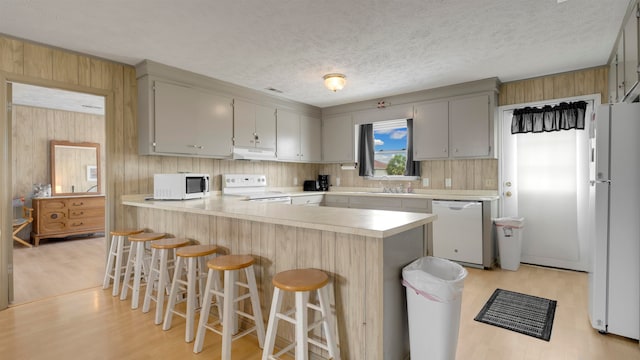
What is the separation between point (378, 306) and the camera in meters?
1.71

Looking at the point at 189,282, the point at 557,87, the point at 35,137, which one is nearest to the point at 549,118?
the point at 557,87

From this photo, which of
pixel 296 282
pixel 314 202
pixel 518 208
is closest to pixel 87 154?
pixel 314 202

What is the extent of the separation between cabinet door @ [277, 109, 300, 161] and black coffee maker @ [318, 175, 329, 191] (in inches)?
30.6

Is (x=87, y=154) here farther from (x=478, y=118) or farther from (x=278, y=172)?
(x=478, y=118)

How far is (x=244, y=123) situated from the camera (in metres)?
4.40

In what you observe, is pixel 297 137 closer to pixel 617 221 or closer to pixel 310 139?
pixel 310 139

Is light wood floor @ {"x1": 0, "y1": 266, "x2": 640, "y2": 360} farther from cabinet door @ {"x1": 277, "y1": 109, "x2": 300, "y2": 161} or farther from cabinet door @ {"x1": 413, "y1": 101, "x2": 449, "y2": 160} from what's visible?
cabinet door @ {"x1": 277, "y1": 109, "x2": 300, "y2": 161}

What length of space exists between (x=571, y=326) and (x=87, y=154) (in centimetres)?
764

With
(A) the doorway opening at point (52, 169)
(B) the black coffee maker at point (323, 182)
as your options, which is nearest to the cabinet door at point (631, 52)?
(B) the black coffee maker at point (323, 182)

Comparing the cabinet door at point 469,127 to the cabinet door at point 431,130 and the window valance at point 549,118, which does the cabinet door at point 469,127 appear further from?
the window valance at point 549,118

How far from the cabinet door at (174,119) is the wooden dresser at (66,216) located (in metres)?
3.42

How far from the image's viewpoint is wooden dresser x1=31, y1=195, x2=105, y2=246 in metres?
5.39

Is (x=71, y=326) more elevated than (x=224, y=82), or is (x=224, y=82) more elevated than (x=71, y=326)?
(x=224, y=82)

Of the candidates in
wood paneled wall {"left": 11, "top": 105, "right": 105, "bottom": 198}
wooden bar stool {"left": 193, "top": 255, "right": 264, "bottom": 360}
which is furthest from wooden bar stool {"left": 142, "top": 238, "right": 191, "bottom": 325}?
wood paneled wall {"left": 11, "top": 105, "right": 105, "bottom": 198}
